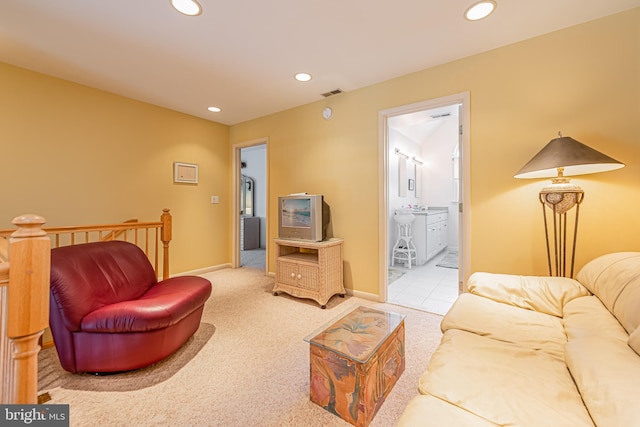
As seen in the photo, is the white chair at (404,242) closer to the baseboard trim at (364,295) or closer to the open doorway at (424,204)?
the open doorway at (424,204)

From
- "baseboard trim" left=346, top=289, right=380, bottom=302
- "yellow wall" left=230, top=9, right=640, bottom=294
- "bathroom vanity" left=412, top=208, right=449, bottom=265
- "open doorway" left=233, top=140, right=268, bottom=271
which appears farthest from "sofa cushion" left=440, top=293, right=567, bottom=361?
"open doorway" left=233, top=140, right=268, bottom=271

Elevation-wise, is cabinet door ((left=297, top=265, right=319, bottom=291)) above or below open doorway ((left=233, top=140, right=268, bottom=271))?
below

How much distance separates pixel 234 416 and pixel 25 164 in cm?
324

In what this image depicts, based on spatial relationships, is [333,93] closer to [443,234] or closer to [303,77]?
[303,77]

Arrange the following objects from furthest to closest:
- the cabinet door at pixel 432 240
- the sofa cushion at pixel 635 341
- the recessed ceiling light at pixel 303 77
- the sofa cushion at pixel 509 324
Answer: the cabinet door at pixel 432 240 → the recessed ceiling light at pixel 303 77 → the sofa cushion at pixel 509 324 → the sofa cushion at pixel 635 341

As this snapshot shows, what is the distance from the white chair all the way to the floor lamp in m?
2.39

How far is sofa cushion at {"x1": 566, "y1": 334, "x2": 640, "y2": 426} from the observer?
68cm

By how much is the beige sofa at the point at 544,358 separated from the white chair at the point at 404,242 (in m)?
2.78

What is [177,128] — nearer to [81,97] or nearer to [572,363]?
[81,97]

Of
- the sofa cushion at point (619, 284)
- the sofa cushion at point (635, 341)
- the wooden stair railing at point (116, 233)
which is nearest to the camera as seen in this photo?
the sofa cushion at point (635, 341)

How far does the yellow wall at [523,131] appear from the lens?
1.79m

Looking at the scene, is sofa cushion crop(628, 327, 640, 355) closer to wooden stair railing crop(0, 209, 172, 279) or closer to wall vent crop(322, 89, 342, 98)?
wall vent crop(322, 89, 342, 98)

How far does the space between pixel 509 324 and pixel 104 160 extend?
13.8ft

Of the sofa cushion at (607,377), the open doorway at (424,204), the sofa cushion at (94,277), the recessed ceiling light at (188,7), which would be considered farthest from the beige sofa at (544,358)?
the recessed ceiling light at (188,7)
